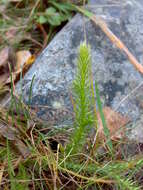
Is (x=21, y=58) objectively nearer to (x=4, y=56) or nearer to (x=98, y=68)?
(x=4, y=56)

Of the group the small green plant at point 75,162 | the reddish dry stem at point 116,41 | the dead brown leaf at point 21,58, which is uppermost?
the reddish dry stem at point 116,41

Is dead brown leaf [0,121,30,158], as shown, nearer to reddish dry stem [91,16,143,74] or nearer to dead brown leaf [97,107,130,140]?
dead brown leaf [97,107,130,140]

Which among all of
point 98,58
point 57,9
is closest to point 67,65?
point 98,58

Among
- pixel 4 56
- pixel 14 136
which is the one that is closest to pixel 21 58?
pixel 4 56

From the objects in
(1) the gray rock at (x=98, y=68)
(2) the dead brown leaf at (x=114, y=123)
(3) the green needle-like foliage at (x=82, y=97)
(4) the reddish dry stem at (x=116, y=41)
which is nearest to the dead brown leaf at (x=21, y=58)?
(1) the gray rock at (x=98, y=68)

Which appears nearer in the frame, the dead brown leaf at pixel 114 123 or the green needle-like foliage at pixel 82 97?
the green needle-like foliage at pixel 82 97

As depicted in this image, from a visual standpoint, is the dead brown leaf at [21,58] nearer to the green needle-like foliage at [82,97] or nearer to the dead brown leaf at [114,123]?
the dead brown leaf at [114,123]

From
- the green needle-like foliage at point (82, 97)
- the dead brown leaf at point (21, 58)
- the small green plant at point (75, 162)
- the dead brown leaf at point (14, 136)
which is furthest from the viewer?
the dead brown leaf at point (21, 58)

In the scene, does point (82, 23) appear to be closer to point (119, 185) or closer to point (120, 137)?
point (120, 137)
